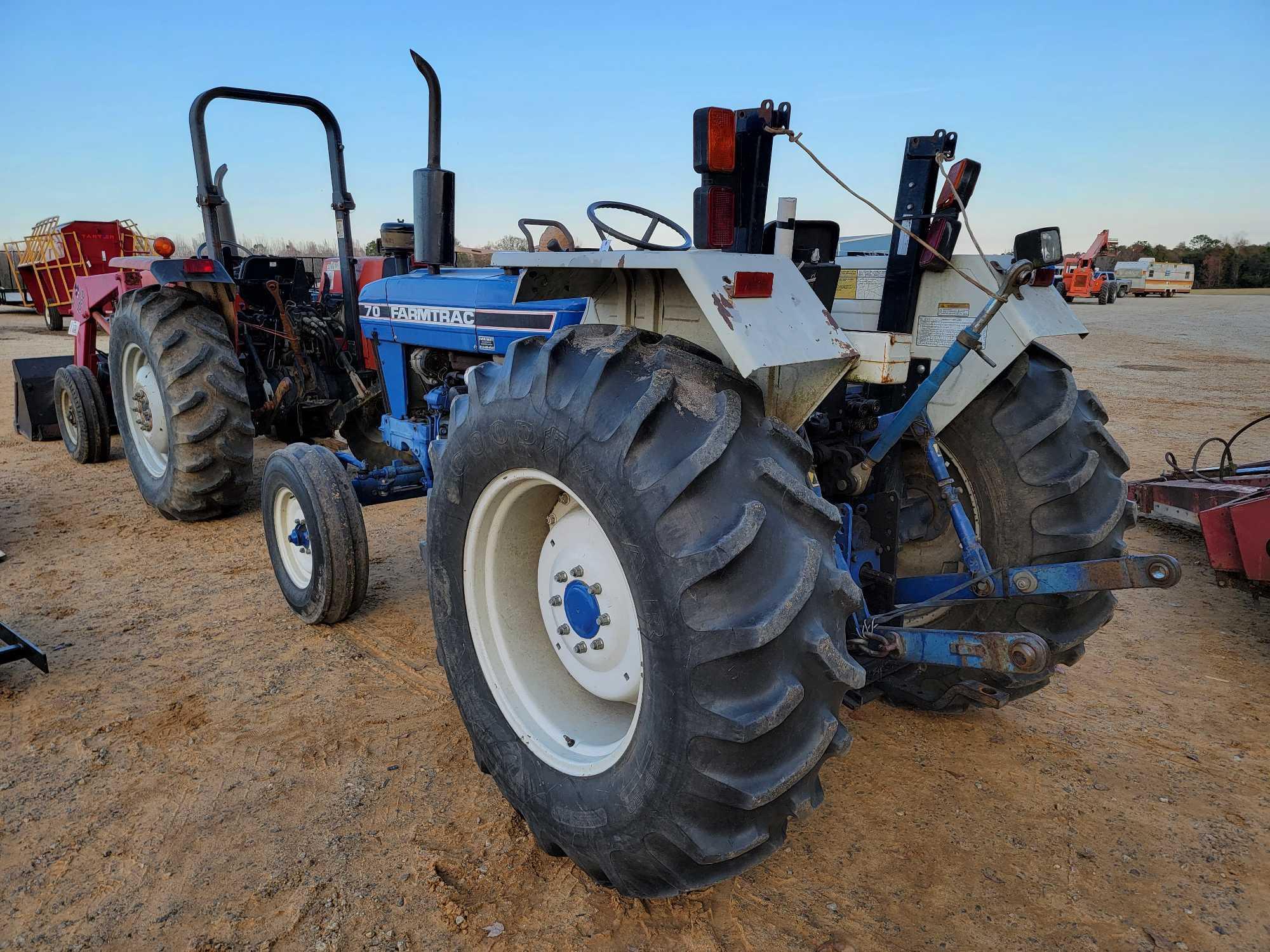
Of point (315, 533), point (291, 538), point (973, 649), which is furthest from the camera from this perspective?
point (291, 538)

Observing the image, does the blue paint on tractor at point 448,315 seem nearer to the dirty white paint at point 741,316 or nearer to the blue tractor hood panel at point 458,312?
the blue tractor hood panel at point 458,312

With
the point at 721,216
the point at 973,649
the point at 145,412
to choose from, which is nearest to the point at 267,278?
the point at 145,412

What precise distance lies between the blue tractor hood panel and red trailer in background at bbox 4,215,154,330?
12.0 metres

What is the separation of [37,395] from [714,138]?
7.24 metres

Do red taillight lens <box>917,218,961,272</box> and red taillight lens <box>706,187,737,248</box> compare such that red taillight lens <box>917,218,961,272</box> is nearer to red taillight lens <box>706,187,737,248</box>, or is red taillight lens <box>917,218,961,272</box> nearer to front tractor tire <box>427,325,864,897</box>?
red taillight lens <box>706,187,737,248</box>

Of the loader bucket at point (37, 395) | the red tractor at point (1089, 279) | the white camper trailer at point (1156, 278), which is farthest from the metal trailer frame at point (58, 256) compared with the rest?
the white camper trailer at point (1156, 278)

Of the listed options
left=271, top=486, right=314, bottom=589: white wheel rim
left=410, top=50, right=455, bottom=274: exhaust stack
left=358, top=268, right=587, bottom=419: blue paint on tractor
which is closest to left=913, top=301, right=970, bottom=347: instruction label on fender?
left=358, top=268, right=587, bottom=419: blue paint on tractor

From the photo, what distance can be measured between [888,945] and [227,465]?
13.7 ft

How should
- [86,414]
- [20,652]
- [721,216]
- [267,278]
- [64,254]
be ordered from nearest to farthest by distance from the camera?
[721,216] < [20,652] < [267,278] < [86,414] < [64,254]

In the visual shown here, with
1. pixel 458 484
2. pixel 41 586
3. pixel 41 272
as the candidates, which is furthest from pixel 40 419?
pixel 41 272

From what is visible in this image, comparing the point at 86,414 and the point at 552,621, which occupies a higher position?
the point at 552,621

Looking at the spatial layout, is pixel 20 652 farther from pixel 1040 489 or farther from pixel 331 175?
pixel 1040 489

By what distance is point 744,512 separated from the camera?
1.50m

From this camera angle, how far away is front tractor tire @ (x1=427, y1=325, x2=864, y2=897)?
1499mm
